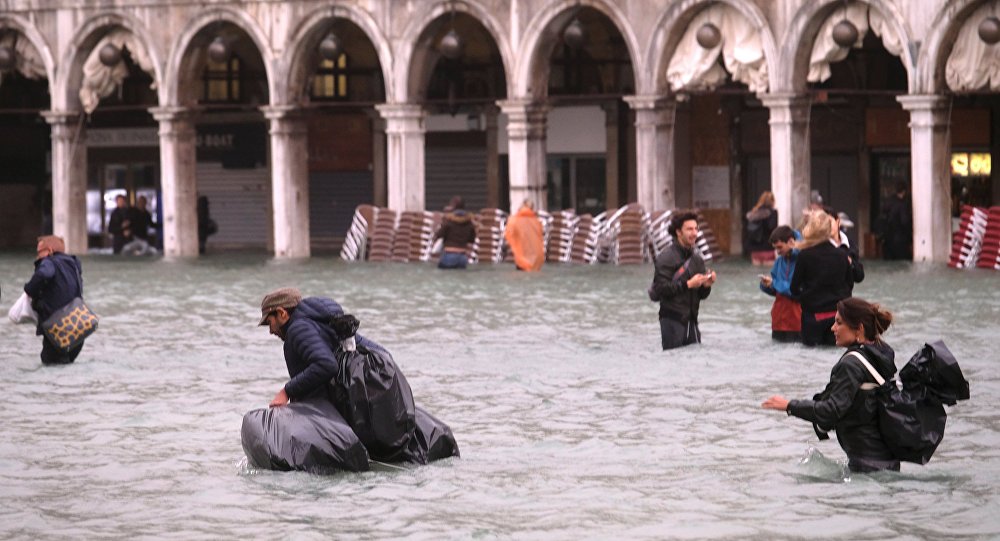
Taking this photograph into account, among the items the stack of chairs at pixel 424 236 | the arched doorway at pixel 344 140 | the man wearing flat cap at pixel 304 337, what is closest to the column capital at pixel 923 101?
the stack of chairs at pixel 424 236

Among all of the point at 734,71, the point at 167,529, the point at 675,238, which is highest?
the point at 734,71

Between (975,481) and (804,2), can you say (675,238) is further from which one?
(804,2)

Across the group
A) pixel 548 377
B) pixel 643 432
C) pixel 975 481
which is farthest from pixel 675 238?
pixel 975 481

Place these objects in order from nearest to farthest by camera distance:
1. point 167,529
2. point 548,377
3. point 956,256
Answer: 1. point 167,529
2. point 548,377
3. point 956,256

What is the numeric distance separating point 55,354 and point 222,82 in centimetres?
2360

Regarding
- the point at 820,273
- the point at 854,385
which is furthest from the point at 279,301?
the point at 820,273

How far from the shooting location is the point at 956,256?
1156 inches

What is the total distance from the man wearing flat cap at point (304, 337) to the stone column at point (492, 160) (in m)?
26.9

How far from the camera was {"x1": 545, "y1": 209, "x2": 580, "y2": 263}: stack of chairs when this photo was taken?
33531 millimetres

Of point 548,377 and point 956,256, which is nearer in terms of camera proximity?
point 548,377

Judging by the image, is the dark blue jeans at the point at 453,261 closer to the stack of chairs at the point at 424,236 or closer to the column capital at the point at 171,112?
the stack of chairs at the point at 424,236

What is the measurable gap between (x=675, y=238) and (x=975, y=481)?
19.1 feet

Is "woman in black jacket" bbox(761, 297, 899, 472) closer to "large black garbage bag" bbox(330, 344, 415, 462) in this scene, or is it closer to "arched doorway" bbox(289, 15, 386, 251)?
"large black garbage bag" bbox(330, 344, 415, 462)

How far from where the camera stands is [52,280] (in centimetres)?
1689
